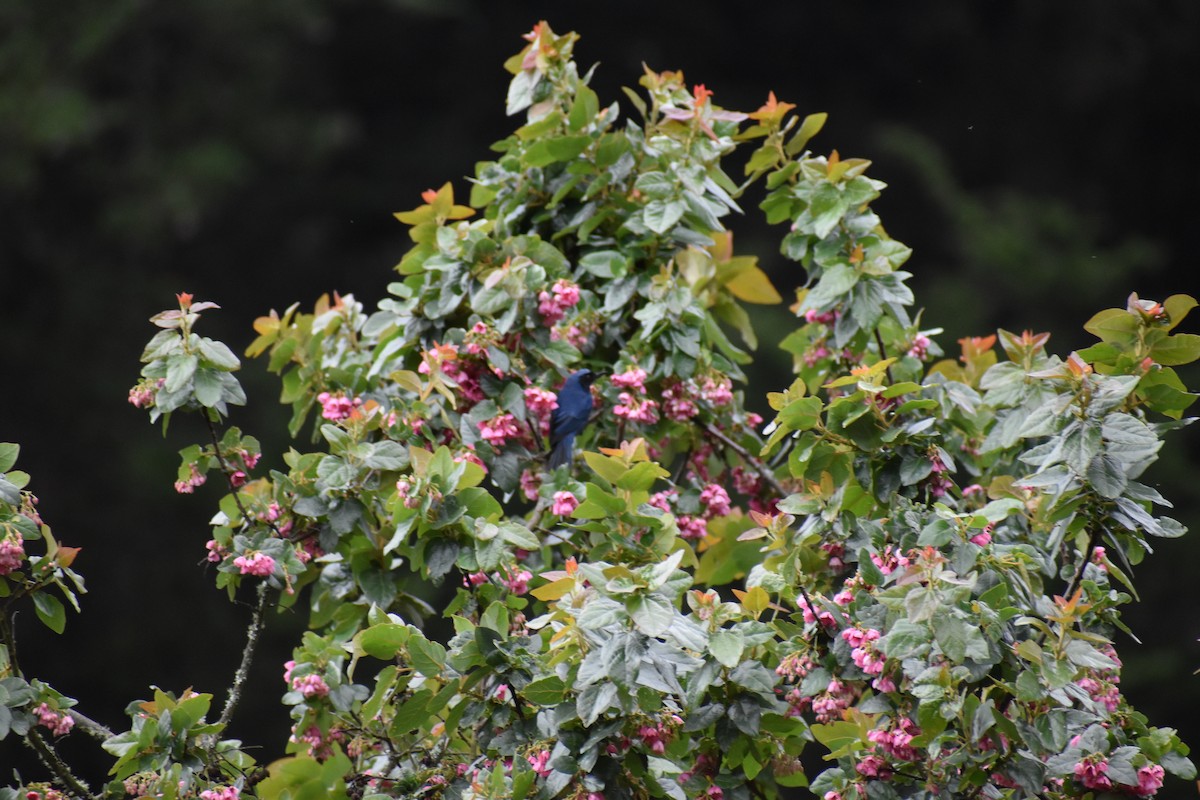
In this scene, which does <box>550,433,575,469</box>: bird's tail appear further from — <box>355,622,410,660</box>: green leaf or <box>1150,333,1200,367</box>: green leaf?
<box>1150,333,1200,367</box>: green leaf

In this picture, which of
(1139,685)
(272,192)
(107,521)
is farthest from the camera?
(272,192)

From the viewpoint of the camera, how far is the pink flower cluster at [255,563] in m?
1.53

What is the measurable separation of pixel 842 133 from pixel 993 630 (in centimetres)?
620

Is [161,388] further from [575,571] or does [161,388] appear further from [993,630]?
[993,630]

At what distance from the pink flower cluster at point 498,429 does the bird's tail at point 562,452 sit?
0.11 meters

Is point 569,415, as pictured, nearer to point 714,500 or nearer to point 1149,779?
point 714,500

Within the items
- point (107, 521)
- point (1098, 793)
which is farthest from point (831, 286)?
point (107, 521)

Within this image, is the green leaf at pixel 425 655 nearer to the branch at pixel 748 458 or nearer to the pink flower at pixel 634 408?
the pink flower at pixel 634 408

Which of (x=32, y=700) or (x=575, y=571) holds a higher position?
(x=575, y=571)

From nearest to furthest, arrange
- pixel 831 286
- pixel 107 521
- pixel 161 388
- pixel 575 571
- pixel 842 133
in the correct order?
pixel 575 571
pixel 161 388
pixel 831 286
pixel 107 521
pixel 842 133

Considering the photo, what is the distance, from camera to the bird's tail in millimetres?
1772

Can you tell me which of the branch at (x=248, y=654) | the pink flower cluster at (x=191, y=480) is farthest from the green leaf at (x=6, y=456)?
the branch at (x=248, y=654)

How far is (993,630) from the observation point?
128cm

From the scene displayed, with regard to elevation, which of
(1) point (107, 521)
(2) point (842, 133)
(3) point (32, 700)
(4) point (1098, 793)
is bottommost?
(3) point (32, 700)
